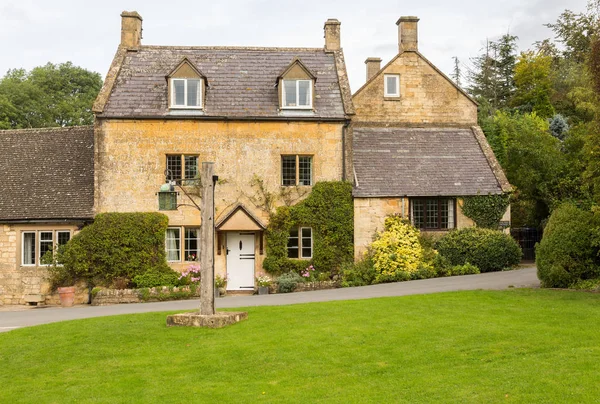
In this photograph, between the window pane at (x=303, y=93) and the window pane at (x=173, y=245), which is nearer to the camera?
the window pane at (x=173, y=245)

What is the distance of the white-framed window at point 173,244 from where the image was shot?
1054 inches

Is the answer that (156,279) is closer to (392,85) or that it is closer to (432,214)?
(432,214)

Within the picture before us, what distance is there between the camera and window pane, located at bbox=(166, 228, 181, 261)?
87.9ft

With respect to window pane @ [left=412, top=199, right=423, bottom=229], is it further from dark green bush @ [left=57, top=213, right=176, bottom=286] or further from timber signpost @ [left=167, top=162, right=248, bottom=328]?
timber signpost @ [left=167, top=162, right=248, bottom=328]

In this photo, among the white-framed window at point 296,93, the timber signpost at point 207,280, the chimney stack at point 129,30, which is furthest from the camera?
the chimney stack at point 129,30

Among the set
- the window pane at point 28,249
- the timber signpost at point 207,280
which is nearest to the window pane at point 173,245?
the window pane at point 28,249

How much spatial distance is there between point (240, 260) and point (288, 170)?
4.17m

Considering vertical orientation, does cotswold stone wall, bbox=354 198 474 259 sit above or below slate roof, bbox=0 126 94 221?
below

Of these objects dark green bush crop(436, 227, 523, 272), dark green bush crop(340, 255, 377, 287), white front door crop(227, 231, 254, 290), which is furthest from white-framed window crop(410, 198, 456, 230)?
white front door crop(227, 231, 254, 290)

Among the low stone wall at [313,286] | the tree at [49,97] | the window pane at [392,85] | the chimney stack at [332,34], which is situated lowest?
the low stone wall at [313,286]

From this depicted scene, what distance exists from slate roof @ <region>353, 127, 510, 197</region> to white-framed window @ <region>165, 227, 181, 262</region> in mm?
7452

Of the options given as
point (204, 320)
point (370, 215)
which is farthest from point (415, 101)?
point (204, 320)

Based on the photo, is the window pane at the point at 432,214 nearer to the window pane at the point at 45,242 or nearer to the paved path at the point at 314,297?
the paved path at the point at 314,297

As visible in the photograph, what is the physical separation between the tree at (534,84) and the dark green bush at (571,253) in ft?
115
